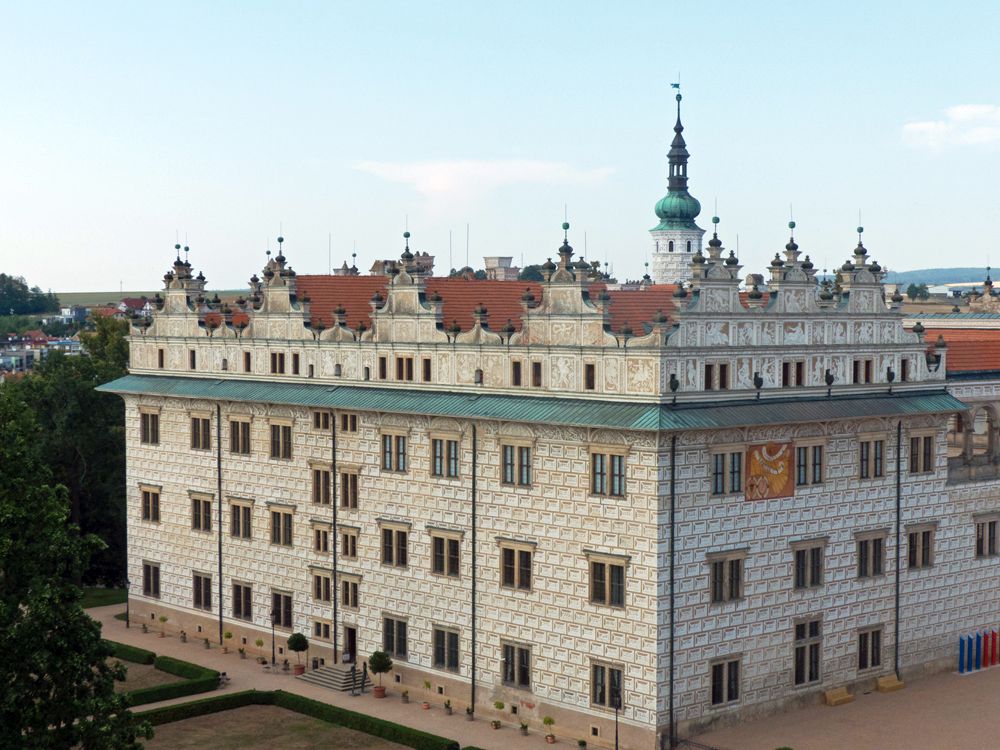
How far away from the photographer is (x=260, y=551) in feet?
214

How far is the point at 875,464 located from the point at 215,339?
29033 millimetres

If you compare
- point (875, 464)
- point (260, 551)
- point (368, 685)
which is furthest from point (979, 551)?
point (260, 551)

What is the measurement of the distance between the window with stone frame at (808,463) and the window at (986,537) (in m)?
10.5

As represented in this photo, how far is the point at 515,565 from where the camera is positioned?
2137 inches

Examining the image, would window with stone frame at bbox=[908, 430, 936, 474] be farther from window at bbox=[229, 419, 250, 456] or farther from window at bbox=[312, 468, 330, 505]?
window at bbox=[229, 419, 250, 456]

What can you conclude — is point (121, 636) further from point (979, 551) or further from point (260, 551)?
point (979, 551)

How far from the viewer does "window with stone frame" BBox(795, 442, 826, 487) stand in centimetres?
5378

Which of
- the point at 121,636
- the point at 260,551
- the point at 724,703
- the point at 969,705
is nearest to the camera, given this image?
the point at 724,703

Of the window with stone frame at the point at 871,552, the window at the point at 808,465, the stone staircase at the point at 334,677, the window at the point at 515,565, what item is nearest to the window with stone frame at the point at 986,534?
the window with stone frame at the point at 871,552

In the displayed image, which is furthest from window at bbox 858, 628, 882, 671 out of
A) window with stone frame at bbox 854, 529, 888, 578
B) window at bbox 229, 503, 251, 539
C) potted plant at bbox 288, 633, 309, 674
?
window at bbox 229, 503, 251, 539

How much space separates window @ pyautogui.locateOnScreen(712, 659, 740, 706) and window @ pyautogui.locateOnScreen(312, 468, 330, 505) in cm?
1856

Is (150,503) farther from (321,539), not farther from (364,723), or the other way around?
(364,723)

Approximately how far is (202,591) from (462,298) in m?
17.8

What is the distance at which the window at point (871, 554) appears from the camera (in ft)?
185
